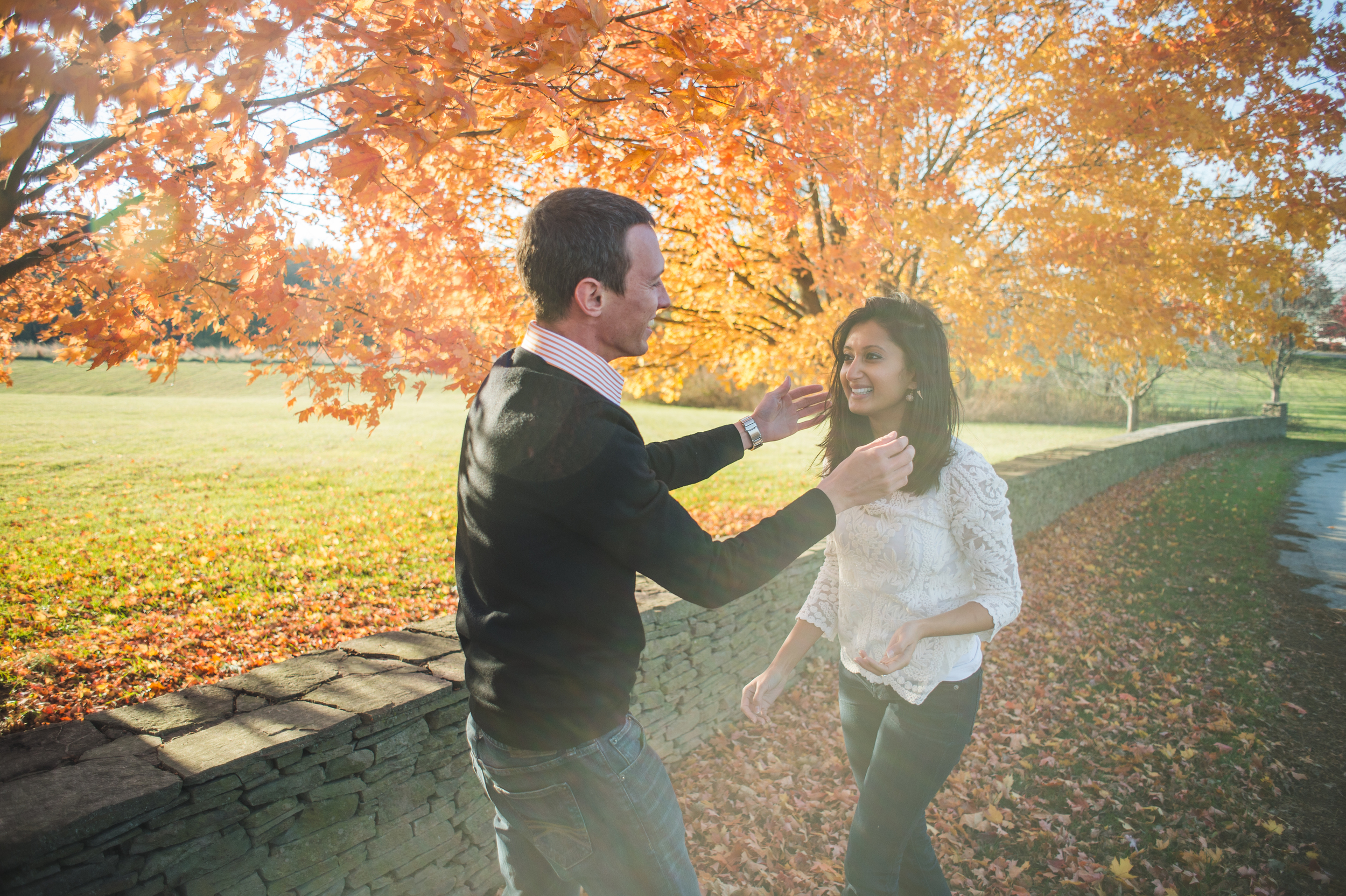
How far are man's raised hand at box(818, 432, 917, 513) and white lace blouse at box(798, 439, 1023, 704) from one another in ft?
2.13

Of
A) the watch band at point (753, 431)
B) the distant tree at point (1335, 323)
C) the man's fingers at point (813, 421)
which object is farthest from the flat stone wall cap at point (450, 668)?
the distant tree at point (1335, 323)

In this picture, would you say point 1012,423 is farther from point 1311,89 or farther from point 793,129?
point 793,129

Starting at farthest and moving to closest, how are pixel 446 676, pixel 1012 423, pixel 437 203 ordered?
1. pixel 1012 423
2. pixel 437 203
3. pixel 446 676

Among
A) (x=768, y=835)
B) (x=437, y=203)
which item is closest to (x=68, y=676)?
(x=437, y=203)

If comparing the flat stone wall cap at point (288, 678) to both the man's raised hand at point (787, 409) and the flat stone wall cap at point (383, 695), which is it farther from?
the man's raised hand at point (787, 409)

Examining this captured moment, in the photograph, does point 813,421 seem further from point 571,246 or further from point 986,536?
point 571,246

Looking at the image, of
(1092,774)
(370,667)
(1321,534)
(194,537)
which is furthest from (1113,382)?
(370,667)

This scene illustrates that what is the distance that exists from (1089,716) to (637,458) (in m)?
5.21

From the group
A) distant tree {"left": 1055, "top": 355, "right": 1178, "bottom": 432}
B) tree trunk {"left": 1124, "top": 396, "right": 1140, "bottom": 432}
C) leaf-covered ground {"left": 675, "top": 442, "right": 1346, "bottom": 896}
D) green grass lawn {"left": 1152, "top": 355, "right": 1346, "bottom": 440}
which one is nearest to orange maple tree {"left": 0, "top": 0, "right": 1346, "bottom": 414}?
leaf-covered ground {"left": 675, "top": 442, "right": 1346, "bottom": 896}

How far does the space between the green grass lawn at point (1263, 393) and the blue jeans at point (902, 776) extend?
117 feet

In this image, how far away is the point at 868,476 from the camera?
5.72 ft

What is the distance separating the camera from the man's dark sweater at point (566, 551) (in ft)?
4.79

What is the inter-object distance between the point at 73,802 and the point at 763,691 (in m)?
2.09

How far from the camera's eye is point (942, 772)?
230 cm
